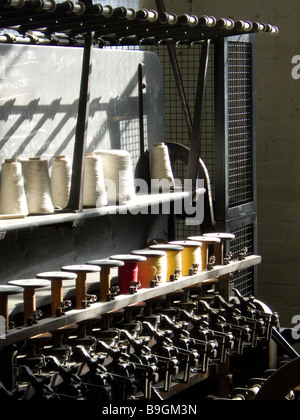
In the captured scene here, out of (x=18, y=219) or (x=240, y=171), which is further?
(x=240, y=171)

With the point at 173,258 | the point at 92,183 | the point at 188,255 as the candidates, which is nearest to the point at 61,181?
the point at 92,183

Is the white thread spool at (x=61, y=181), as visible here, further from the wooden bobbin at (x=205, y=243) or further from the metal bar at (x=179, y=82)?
the metal bar at (x=179, y=82)

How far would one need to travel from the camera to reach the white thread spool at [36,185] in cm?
307

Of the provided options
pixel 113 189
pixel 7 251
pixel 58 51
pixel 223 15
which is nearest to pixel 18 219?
pixel 7 251

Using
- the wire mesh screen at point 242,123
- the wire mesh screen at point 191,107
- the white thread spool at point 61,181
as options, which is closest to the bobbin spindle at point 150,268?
the white thread spool at point 61,181

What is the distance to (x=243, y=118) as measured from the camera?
14.8ft

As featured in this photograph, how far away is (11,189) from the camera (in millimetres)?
2977

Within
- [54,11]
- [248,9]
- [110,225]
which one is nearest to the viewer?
[54,11]

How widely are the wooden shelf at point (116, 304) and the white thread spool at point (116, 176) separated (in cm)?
40

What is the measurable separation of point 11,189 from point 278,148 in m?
2.82

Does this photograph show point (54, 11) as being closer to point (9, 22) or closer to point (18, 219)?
point (9, 22)

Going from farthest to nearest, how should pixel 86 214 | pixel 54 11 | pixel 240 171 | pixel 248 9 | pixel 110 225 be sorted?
pixel 248 9, pixel 240 171, pixel 110 225, pixel 86 214, pixel 54 11
